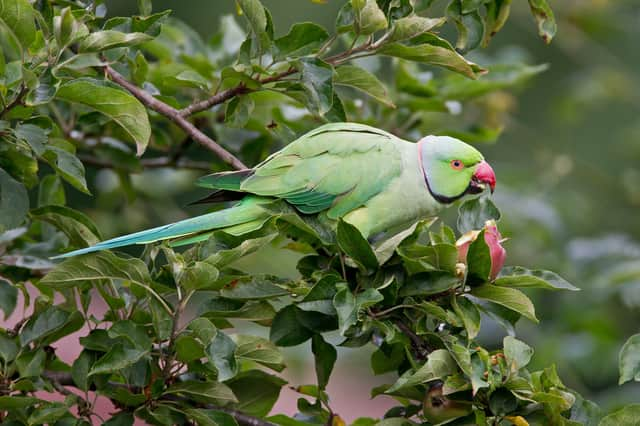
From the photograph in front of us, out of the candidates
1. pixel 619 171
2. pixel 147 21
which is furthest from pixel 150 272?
pixel 619 171

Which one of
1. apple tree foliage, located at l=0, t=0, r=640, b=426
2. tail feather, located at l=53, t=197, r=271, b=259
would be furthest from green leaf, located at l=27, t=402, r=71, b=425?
tail feather, located at l=53, t=197, r=271, b=259

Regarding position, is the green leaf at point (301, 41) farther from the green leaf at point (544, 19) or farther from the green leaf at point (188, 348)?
the green leaf at point (188, 348)

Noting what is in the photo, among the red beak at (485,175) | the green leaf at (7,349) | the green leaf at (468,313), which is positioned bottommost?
the green leaf at (7,349)

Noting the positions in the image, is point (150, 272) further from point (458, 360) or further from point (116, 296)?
point (458, 360)

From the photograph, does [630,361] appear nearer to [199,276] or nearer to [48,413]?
[199,276]

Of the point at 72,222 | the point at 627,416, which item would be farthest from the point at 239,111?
the point at 627,416

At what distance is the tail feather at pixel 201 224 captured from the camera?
227 centimetres

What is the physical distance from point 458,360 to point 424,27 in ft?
2.71

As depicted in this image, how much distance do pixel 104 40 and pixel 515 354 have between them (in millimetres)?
1198

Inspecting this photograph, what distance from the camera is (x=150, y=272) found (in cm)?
223

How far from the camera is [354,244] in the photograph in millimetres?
2123

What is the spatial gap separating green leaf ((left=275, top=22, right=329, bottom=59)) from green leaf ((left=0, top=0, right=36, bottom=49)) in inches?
25.8

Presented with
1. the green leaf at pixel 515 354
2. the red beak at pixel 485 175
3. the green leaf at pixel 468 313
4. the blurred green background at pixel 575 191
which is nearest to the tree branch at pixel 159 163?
the blurred green background at pixel 575 191

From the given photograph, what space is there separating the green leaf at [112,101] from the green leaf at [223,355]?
50cm
